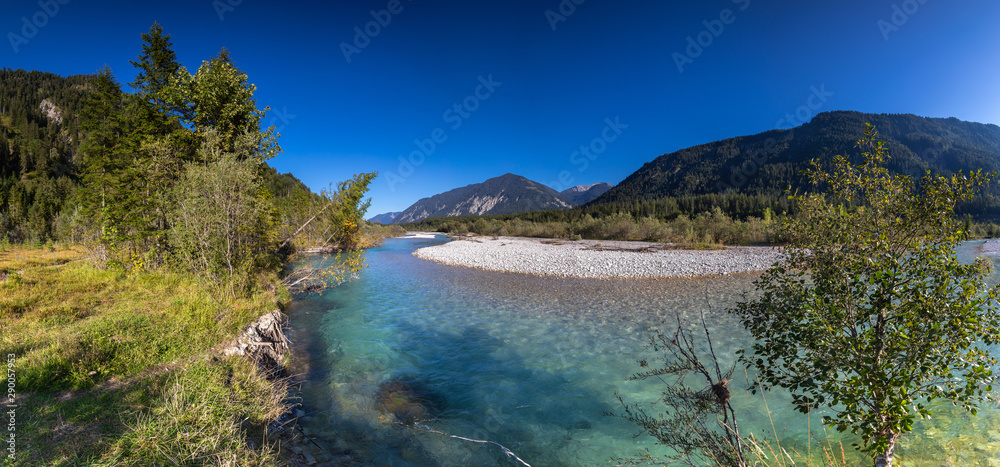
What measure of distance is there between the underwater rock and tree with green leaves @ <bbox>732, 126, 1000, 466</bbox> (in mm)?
6289

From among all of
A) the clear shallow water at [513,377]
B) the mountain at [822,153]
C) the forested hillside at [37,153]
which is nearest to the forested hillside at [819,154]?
the mountain at [822,153]

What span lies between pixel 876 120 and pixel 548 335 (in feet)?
839

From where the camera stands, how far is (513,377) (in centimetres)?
938

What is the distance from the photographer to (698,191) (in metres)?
164

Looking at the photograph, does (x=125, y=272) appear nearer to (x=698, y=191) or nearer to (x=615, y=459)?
(x=615, y=459)

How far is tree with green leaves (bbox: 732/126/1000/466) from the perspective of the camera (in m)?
3.09

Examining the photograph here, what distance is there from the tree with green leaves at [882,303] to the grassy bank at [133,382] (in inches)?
248

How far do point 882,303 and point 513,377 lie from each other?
25.1 ft

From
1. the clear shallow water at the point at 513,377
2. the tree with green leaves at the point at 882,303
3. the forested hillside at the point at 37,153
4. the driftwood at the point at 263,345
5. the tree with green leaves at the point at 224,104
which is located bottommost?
the clear shallow water at the point at 513,377

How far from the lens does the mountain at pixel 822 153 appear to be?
137575 mm

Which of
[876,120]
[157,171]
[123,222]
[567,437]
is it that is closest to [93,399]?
[567,437]

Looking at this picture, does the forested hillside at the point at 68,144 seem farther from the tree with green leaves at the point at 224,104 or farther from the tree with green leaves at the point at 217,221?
the tree with green leaves at the point at 217,221

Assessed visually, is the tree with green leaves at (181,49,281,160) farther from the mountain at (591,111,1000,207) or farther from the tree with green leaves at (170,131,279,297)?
the mountain at (591,111,1000,207)

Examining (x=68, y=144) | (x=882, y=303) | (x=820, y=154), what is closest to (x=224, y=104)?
(x=882, y=303)
